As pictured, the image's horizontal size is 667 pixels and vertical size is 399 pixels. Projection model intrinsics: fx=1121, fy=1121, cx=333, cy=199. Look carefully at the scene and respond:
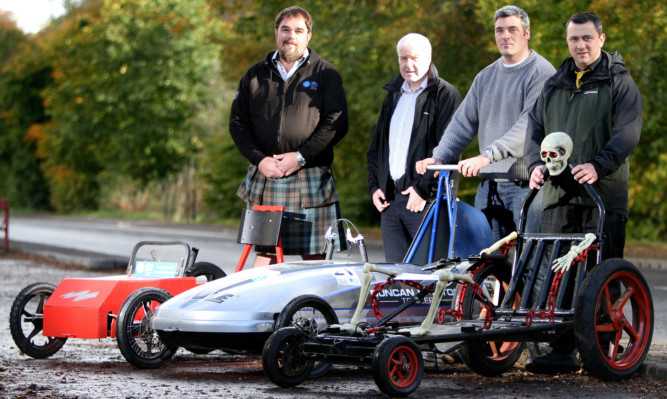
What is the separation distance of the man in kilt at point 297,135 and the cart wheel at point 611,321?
2.34 meters

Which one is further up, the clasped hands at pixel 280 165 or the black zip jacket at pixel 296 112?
the black zip jacket at pixel 296 112

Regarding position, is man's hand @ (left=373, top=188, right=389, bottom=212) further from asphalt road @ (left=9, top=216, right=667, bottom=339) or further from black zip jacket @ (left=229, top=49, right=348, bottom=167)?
asphalt road @ (left=9, top=216, right=667, bottom=339)

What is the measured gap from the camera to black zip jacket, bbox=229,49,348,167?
8055 millimetres

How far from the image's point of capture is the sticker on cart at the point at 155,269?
7973mm

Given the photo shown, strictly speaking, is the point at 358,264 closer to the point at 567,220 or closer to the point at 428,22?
the point at 567,220

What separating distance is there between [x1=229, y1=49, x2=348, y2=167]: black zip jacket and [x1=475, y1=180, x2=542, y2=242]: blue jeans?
3.76 ft

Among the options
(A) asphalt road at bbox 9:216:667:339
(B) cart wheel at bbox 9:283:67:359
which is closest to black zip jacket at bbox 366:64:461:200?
(B) cart wheel at bbox 9:283:67:359

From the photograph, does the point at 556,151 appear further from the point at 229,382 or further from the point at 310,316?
the point at 229,382

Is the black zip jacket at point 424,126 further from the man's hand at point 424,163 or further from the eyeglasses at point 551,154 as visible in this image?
the eyeglasses at point 551,154

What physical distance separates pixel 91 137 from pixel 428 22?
94.9 ft

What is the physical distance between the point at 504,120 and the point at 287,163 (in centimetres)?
155

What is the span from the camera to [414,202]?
767 cm

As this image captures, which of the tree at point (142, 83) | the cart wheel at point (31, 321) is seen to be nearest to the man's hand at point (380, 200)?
the cart wheel at point (31, 321)

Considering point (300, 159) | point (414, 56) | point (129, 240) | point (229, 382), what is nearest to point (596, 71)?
point (414, 56)
